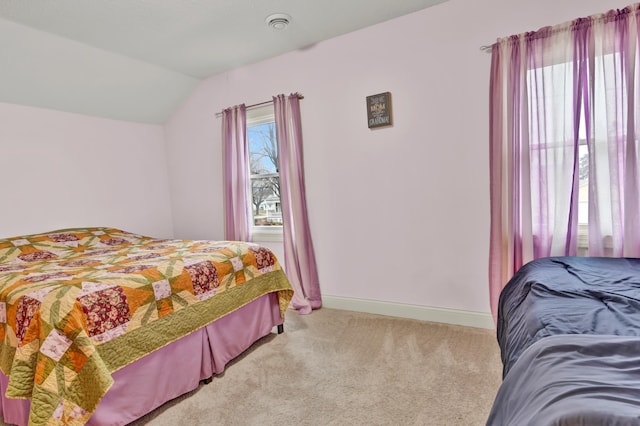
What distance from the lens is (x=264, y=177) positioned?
3.46 metres

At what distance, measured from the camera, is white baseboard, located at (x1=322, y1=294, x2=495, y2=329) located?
8.14 ft

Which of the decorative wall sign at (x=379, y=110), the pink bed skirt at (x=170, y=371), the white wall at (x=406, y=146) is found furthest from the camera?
the decorative wall sign at (x=379, y=110)

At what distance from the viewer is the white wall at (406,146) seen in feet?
7.79

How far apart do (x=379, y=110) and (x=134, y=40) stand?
6.36 feet

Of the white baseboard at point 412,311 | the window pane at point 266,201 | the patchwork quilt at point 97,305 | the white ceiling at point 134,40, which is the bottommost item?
the white baseboard at point 412,311

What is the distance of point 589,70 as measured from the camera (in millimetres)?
1963

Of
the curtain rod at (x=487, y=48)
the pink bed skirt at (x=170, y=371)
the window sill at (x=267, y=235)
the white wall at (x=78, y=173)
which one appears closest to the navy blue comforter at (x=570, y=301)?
the curtain rod at (x=487, y=48)

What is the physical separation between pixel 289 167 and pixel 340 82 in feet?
2.74

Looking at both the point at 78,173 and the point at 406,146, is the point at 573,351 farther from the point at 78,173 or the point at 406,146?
the point at 78,173

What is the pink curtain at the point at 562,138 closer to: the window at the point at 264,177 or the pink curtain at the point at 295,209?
the pink curtain at the point at 295,209

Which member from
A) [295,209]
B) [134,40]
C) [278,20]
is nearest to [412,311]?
[295,209]

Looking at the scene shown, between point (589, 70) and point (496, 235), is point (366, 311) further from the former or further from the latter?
point (589, 70)

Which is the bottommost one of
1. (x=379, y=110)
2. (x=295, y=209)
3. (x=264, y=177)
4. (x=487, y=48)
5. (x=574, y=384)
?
(x=574, y=384)

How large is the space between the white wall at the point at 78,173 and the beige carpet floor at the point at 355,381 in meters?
2.07
